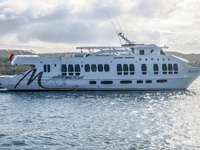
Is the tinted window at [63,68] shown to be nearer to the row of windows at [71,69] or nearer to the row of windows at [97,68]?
the row of windows at [71,69]

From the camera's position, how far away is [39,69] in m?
32.5

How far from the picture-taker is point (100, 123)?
56.0 ft

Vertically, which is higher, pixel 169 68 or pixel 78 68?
pixel 78 68

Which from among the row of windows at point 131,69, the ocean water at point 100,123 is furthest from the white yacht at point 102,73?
the ocean water at point 100,123

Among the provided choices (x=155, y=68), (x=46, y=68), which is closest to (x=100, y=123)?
(x=46, y=68)

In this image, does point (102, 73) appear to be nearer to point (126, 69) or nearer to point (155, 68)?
point (126, 69)

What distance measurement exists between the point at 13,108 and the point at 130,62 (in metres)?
16.1

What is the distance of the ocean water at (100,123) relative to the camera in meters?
13.3

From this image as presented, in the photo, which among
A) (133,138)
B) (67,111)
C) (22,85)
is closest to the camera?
(133,138)

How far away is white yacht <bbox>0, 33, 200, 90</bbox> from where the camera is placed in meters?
32.5

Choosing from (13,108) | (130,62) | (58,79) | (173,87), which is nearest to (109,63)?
(130,62)

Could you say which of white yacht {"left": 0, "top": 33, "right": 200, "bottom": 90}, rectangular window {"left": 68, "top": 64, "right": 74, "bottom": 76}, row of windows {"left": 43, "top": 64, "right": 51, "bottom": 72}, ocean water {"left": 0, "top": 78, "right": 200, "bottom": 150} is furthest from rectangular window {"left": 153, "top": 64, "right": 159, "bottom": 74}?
row of windows {"left": 43, "top": 64, "right": 51, "bottom": 72}

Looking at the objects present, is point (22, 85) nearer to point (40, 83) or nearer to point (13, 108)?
point (40, 83)

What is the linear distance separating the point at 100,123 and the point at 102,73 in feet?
52.2
